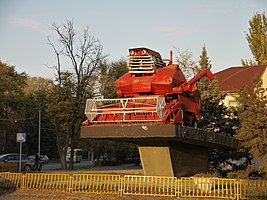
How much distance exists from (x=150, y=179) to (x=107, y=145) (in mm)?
28936

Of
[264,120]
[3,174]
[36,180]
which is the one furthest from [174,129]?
[3,174]

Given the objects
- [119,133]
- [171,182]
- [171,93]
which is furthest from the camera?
[171,93]

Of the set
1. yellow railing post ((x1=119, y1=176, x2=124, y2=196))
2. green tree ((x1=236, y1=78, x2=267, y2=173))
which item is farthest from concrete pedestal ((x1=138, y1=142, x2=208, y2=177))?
green tree ((x1=236, y1=78, x2=267, y2=173))

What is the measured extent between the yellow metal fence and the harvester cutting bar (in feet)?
8.65

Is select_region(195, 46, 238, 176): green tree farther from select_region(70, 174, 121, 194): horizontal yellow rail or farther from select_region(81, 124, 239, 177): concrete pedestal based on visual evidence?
select_region(70, 174, 121, 194): horizontal yellow rail

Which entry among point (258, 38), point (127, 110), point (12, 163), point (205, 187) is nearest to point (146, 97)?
point (127, 110)

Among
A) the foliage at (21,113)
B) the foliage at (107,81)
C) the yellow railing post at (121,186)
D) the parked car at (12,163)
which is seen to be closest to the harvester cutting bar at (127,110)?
the yellow railing post at (121,186)

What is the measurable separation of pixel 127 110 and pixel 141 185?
3.37m

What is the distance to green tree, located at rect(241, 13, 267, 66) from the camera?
184 ft

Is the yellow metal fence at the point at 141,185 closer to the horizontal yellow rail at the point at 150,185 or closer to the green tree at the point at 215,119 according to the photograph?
the horizontal yellow rail at the point at 150,185

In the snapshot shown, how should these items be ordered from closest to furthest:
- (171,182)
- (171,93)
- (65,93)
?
(171,182) → (171,93) → (65,93)

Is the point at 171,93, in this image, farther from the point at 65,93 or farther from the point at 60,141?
Result: the point at 60,141

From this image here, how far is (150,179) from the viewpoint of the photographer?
1688cm

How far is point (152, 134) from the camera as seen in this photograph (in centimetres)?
1720
